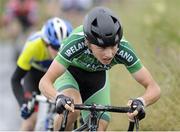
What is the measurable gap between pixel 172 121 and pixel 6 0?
2225cm

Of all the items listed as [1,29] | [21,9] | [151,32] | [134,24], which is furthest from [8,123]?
[1,29]

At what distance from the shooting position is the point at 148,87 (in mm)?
8461

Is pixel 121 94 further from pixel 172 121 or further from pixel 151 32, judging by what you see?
pixel 151 32

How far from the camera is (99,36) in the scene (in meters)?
8.09

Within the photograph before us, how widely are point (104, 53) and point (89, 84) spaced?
151cm

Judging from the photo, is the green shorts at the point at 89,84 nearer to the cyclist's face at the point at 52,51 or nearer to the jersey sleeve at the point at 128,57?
the jersey sleeve at the point at 128,57

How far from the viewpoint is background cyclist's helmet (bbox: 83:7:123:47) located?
805cm

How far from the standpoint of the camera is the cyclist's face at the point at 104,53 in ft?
26.3

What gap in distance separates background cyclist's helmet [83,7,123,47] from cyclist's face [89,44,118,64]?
5 cm

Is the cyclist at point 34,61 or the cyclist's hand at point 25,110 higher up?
the cyclist at point 34,61

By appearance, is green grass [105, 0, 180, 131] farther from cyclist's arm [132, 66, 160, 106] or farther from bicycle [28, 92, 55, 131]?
Result: cyclist's arm [132, 66, 160, 106]

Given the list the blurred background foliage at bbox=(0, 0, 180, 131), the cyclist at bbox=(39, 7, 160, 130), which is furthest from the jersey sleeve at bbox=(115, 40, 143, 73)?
the blurred background foliage at bbox=(0, 0, 180, 131)

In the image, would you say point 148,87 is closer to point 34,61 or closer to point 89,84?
point 89,84

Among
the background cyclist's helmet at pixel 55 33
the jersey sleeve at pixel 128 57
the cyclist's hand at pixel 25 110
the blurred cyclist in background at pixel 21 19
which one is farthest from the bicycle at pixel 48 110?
the blurred cyclist in background at pixel 21 19
